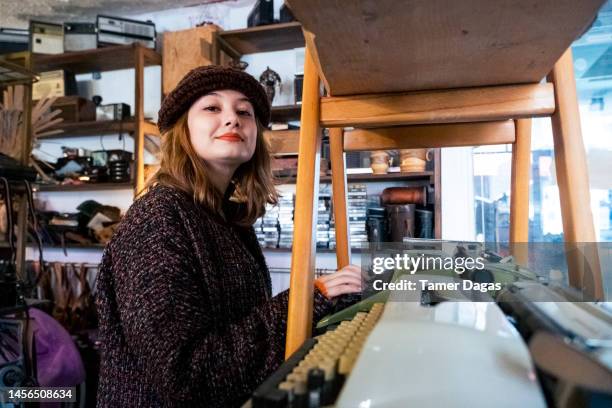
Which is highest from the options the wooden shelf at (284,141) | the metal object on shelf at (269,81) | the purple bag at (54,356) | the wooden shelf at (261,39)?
the wooden shelf at (261,39)

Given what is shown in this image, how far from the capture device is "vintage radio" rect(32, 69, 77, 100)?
10.1 ft

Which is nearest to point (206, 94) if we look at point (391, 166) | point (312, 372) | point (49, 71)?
point (312, 372)

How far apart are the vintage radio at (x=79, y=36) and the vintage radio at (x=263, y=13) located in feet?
4.12

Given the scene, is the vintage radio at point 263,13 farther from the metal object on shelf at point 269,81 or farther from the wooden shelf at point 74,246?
the wooden shelf at point 74,246

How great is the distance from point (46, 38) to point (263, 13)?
1686 millimetres

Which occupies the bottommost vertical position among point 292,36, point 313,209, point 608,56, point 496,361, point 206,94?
point 496,361

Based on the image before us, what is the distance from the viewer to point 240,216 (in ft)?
3.79

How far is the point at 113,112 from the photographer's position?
2.92m

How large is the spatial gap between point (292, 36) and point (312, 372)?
2707mm

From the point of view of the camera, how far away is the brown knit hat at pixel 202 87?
3.28ft

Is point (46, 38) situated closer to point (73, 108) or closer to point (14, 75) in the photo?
point (73, 108)

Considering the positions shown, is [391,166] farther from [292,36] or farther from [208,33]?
[208,33]

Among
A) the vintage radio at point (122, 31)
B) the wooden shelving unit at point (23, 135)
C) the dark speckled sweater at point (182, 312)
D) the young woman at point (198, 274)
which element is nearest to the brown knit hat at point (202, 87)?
the young woman at point (198, 274)

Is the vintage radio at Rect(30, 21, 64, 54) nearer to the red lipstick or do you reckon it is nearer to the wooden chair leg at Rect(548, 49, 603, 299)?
the red lipstick
